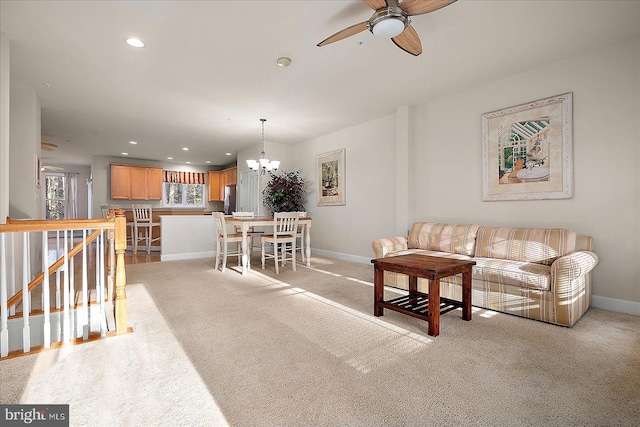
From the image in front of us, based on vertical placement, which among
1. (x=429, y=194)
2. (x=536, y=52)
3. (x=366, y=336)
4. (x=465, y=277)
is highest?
(x=536, y=52)

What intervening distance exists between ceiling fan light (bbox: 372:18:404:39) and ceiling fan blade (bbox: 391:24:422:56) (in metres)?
0.12

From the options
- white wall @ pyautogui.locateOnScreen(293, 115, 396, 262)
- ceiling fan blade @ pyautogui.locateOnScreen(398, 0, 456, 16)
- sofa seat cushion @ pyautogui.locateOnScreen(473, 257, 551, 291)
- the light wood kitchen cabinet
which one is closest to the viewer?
ceiling fan blade @ pyautogui.locateOnScreen(398, 0, 456, 16)

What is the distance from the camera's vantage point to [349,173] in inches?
240

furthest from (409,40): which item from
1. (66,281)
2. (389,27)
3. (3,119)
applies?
(3,119)

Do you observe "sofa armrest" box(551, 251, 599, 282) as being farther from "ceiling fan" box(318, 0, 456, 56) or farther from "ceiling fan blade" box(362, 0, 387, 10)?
"ceiling fan blade" box(362, 0, 387, 10)

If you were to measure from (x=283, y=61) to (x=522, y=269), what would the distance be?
3.12 metres

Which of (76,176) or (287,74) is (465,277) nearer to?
(287,74)

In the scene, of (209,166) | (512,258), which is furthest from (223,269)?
(209,166)

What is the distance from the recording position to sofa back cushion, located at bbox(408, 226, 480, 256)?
12.3 feet

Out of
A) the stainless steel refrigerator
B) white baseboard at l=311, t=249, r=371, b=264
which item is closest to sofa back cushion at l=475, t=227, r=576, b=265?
white baseboard at l=311, t=249, r=371, b=264

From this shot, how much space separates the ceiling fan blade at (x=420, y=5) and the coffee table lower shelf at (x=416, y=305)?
2224 millimetres

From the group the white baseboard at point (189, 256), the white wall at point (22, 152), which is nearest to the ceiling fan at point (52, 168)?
the white baseboard at point (189, 256)

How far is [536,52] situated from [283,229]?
3.78 m

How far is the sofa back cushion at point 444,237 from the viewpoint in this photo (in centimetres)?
374
